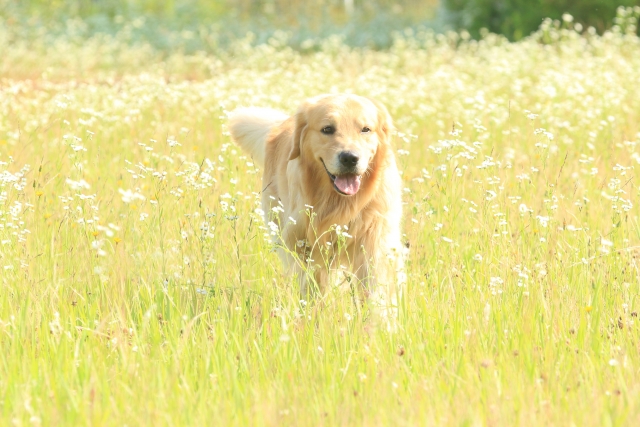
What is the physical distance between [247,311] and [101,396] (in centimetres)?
91

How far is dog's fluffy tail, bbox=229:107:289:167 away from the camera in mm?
5172

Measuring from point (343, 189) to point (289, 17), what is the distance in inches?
733

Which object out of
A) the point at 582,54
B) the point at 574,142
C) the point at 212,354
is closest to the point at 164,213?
the point at 212,354

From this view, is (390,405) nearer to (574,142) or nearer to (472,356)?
(472,356)

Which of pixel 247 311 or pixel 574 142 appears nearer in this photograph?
pixel 247 311

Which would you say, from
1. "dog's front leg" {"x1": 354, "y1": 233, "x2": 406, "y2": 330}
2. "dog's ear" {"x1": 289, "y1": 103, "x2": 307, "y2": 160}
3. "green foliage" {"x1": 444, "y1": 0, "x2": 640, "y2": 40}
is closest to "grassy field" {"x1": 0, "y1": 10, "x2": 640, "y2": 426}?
"dog's front leg" {"x1": 354, "y1": 233, "x2": 406, "y2": 330}

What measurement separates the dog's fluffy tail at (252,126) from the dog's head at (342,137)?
101cm

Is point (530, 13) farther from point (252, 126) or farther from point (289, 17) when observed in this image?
point (252, 126)

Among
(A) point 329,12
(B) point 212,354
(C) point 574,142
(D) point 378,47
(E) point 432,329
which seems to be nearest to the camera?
(B) point 212,354

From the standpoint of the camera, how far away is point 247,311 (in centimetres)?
337

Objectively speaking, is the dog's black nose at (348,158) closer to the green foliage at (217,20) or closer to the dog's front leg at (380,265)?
A: the dog's front leg at (380,265)

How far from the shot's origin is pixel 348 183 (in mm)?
3953

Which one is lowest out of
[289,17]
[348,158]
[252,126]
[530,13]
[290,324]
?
[289,17]

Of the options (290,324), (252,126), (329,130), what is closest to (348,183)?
(329,130)
